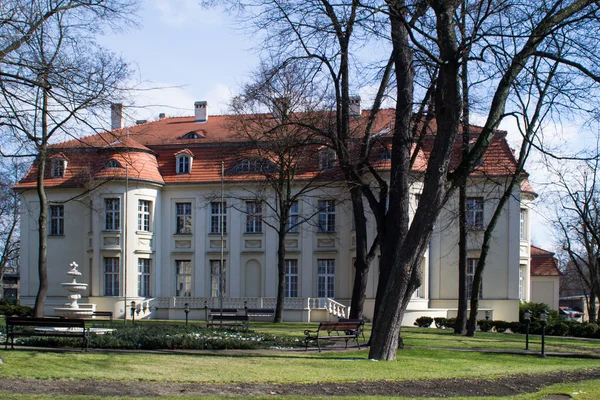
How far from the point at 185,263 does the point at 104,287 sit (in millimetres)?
4625

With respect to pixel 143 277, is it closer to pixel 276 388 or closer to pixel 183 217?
pixel 183 217

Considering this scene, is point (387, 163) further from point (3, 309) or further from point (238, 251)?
point (3, 309)

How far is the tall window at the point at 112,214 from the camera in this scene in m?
38.8

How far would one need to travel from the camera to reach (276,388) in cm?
1092

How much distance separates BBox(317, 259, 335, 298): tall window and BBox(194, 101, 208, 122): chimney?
12436 mm

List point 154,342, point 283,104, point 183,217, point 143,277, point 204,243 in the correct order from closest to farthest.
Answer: point 154,342
point 283,104
point 143,277
point 204,243
point 183,217

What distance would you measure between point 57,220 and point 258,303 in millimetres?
12443

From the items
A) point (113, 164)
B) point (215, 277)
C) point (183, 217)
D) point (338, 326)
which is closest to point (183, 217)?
point (183, 217)

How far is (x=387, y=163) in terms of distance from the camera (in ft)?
120

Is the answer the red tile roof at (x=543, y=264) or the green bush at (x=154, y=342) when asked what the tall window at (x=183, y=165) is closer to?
the green bush at (x=154, y=342)

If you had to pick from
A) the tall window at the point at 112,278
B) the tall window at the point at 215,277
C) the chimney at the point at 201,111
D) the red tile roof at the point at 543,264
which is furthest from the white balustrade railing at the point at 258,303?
the red tile roof at the point at 543,264

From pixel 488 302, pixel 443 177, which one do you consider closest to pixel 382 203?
pixel 443 177

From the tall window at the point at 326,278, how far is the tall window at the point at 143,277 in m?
9.28

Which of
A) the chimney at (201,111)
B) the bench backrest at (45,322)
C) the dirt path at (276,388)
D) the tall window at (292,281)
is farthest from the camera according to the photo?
the chimney at (201,111)
